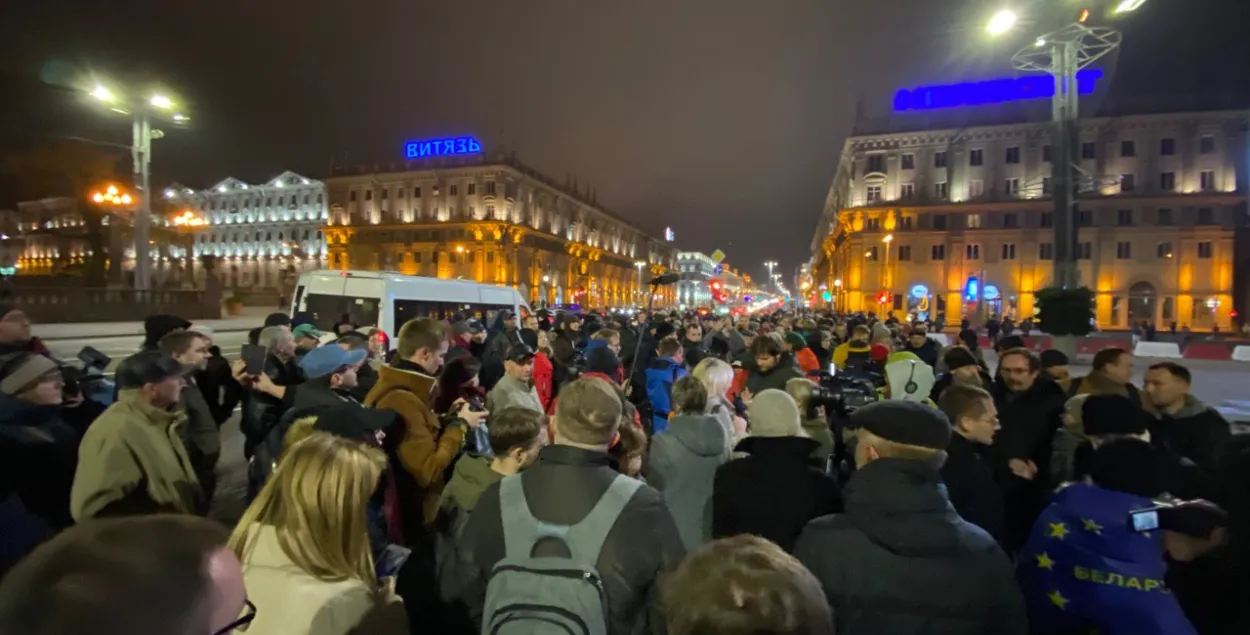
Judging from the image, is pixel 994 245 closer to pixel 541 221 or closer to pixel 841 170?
pixel 841 170

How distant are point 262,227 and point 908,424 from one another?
381 ft

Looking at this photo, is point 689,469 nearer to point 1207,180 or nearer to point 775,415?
point 775,415

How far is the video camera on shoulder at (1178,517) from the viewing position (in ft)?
8.13

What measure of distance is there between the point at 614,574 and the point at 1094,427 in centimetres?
259

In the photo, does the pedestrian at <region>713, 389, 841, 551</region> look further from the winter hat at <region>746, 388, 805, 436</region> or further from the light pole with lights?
the light pole with lights

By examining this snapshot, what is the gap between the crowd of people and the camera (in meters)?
1.24

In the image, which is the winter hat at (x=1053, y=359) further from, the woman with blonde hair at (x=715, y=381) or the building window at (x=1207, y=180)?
the building window at (x=1207, y=180)

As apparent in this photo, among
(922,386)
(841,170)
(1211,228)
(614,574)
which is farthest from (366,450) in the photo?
(841,170)

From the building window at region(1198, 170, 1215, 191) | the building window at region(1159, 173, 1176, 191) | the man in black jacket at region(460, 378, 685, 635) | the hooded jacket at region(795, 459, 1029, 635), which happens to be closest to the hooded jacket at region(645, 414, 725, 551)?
the man in black jacket at region(460, 378, 685, 635)

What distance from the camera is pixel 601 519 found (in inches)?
87.8

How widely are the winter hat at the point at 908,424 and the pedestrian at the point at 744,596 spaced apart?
1182mm

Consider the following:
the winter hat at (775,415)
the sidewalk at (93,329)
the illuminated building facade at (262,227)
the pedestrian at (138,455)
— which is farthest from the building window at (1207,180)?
the illuminated building facade at (262,227)

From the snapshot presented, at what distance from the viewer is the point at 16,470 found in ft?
10.3

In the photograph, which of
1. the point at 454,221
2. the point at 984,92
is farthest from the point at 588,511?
the point at 454,221
